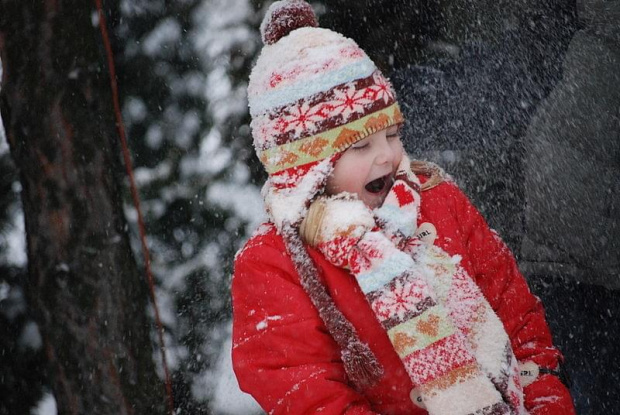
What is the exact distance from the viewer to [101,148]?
1.94 metres

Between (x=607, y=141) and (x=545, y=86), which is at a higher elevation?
(x=607, y=141)

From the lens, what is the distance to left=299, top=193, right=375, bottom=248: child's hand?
4.56 feet

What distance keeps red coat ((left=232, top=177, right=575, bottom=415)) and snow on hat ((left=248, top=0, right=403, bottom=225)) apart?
0.20 m

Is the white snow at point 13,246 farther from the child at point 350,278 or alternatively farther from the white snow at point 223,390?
the child at point 350,278

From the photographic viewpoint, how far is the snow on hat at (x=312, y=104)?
1428 millimetres

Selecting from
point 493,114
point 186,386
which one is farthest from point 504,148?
point 186,386

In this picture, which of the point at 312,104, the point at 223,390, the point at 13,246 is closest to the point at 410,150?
the point at 223,390

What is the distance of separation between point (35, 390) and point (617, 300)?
8.65ft

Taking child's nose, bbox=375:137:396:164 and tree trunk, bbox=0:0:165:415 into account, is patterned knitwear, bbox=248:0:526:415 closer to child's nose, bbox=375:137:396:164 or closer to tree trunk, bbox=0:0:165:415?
child's nose, bbox=375:137:396:164

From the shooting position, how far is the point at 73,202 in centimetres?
193

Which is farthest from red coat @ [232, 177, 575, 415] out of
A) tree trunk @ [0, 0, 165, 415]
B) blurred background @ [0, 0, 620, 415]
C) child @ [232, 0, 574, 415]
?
blurred background @ [0, 0, 620, 415]

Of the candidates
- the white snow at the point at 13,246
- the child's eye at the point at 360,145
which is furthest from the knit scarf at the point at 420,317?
the white snow at the point at 13,246

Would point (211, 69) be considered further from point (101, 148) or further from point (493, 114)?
point (493, 114)

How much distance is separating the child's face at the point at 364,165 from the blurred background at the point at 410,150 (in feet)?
4.30
